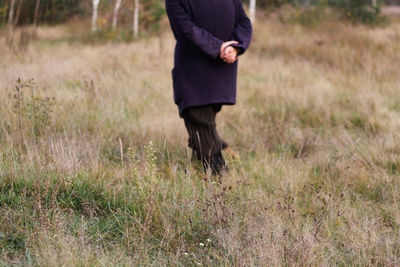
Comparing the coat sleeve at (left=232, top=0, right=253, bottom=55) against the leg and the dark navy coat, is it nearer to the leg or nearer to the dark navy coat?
the dark navy coat

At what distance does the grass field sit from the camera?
2207 mm

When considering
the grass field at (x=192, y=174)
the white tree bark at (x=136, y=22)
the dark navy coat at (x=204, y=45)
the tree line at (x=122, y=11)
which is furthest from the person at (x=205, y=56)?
the white tree bark at (x=136, y=22)

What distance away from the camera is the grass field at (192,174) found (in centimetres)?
221

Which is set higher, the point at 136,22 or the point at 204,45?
the point at 136,22

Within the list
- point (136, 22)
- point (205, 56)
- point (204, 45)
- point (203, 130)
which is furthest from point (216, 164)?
point (136, 22)

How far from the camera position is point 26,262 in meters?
1.97

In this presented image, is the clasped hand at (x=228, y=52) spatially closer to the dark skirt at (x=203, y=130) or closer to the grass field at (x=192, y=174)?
the dark skirt at (x=203, y=130)

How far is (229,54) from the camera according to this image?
303cm

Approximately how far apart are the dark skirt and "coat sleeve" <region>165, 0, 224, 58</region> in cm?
50

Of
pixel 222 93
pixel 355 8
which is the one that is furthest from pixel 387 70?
pixel 355 8

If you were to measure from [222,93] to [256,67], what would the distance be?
19.0 ft

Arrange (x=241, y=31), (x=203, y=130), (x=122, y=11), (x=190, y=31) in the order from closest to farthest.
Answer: (x=190, y=31) < (x=241, y=31) < (x=203, y=130) < (x=122, y=11)

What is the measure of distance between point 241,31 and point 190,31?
1.69 ft

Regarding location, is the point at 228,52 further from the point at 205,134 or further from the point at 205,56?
the point at 205,134
